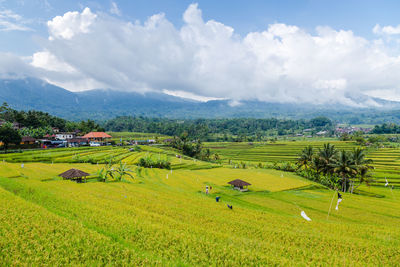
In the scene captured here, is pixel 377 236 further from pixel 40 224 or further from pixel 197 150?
pixel 197 150

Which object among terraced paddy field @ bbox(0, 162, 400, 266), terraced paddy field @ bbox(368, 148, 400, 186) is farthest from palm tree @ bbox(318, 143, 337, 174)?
terraced paddy field @ bbox(0, 162, 400, 266)

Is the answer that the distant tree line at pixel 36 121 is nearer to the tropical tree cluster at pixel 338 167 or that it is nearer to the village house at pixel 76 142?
the village house at pixel 76 142

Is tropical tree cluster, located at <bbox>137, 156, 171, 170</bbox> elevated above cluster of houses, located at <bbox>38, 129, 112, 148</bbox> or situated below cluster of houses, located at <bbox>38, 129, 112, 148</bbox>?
below

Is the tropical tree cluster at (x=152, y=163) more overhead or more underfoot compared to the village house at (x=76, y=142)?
more underfoot

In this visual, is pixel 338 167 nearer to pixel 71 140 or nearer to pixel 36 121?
pixel 71 140

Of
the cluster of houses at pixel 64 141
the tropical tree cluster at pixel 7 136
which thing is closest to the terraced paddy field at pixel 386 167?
the cluster of houses at pixel 64 141

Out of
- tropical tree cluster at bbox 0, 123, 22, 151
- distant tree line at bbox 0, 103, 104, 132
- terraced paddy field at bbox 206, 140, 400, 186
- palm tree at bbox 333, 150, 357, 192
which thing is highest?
distant tree line at bbox 0, 103, 104, 132

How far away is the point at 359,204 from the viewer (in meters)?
29.1

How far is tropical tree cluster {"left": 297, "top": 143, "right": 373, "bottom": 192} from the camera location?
40531 millimetres

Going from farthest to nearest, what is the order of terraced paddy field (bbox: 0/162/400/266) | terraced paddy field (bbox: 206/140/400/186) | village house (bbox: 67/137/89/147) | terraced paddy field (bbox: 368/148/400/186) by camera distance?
1. village house (bbox: 67/137/89/147)
2. terraced paddy field (bbox: 206/140/400/186)
3. terraced paddy field (bbox: 368/148/400/186)
4. terraced paddy field (bbox: 0/162/400/266)

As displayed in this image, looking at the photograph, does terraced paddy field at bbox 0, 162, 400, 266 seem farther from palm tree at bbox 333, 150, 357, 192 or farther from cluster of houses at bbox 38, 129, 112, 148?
cluster of houses at bbox 38, 129, 112, 148

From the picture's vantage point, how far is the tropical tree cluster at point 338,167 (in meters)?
40.5

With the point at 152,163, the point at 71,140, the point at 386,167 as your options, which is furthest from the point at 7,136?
the point at 386,167

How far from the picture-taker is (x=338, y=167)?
41.3 m
